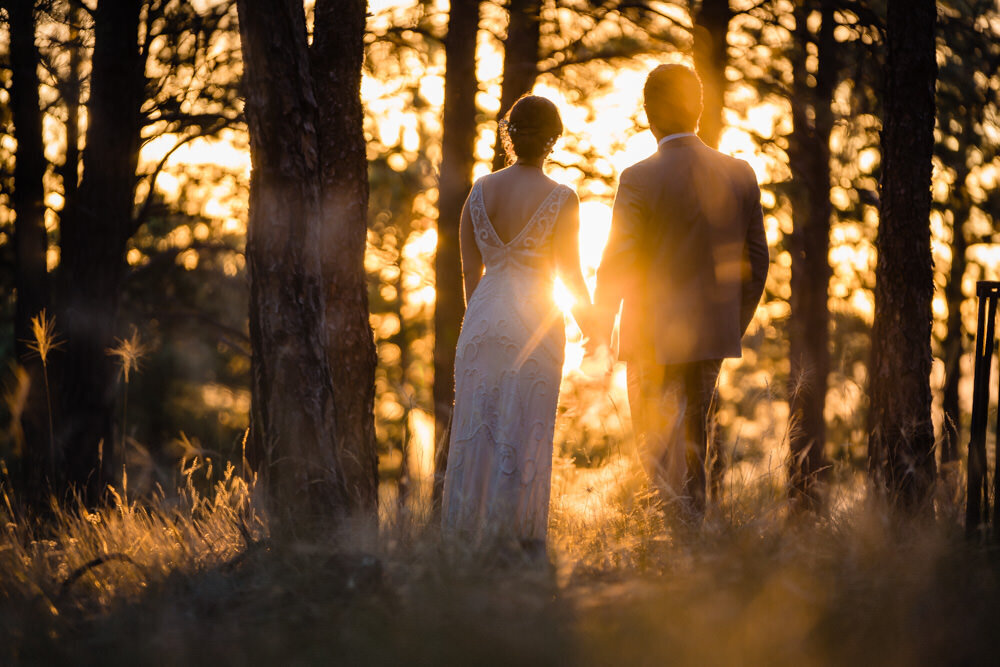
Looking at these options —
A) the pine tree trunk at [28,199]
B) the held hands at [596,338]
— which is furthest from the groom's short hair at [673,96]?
the pine tree trunk at [28,199]

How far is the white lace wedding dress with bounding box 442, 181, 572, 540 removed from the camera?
14.7 ft

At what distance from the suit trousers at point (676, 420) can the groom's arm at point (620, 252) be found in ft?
1.09

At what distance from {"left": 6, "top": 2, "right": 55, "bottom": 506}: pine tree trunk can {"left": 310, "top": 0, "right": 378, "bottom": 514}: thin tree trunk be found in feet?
17.1

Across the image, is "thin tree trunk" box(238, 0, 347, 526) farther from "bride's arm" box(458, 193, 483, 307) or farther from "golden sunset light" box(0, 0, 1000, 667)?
"bride's arm" box(458, 193, 483, 307)

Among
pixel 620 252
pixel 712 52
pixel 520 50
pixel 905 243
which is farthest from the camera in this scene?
pixel 520 50

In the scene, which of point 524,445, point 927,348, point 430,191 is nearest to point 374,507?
point 524,445

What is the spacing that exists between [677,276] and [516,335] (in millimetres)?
884

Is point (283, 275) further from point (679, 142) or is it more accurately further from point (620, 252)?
point (679, 142)

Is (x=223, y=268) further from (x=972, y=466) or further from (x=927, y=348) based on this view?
(x=972, y=466)

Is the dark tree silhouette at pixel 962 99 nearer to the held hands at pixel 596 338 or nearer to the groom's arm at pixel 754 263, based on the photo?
the groom's arm at pixel 754 263

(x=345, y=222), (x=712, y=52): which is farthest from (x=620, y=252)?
(x=712, y=52)

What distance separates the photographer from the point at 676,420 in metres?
4.60

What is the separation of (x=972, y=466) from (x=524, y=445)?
222 centimetres

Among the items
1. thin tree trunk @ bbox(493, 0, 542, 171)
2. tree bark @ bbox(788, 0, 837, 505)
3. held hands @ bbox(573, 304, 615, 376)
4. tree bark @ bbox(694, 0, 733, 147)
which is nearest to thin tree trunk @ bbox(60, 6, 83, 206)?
thin tree trunk @ bbox(493, 0, 542, 171)
